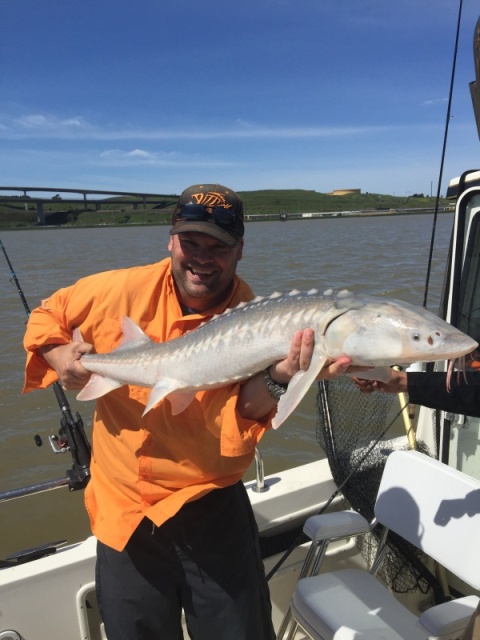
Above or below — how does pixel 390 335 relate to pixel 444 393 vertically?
above

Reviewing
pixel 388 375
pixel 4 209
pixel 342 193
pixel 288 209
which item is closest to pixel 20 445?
pixel 388 375

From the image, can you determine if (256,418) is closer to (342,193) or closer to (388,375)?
(388,375)

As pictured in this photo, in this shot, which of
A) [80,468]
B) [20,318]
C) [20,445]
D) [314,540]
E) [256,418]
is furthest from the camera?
[20,318]

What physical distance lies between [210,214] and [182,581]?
146cm

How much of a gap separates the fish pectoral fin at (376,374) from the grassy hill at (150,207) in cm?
4895

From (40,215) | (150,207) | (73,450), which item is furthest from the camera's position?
(150,207)

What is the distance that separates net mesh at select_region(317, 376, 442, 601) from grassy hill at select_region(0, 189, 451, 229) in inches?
1877

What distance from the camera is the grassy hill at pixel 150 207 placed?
66688mm

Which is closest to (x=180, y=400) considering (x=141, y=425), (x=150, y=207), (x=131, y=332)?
(x=141, y=425)

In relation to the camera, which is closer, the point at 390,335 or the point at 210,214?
the point at 390,335

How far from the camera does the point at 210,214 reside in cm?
213

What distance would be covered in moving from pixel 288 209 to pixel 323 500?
84.8m

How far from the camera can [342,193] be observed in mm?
109312

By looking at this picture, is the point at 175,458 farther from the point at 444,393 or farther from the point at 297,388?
the point at 444,393
